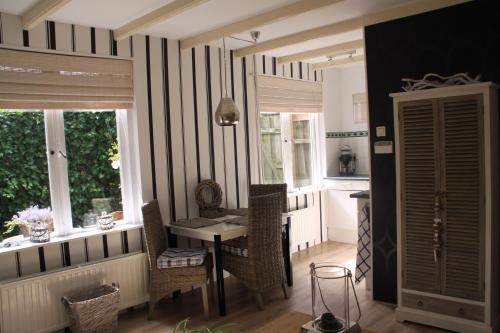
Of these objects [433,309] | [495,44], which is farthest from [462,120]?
[433,309]

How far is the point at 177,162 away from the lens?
166 inches

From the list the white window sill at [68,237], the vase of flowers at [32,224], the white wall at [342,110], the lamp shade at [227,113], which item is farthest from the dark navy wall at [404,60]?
the vase of flowers at [32,224]

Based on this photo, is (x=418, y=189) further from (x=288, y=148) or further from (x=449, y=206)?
(x=288, y=148)

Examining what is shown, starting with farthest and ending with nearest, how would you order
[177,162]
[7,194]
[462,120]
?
[177,162]
[7,194]
[462,120]

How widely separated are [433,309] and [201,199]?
2246mm

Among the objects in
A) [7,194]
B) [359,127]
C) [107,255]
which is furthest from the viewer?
[359,127]

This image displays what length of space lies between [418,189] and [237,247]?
156 cm

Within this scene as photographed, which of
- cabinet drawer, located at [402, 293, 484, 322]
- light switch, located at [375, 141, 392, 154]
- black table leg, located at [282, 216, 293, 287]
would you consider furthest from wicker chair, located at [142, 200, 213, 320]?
light switch, located at [375, 141, 392, 154]

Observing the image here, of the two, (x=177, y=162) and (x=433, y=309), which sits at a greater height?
(x=177, y=162)

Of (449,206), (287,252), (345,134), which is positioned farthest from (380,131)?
(345,134)

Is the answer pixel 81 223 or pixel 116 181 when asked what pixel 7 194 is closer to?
pixel 81 223

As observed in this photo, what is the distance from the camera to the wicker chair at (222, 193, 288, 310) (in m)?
3.57

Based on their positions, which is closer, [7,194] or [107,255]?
[7,194]

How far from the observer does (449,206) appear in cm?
302
